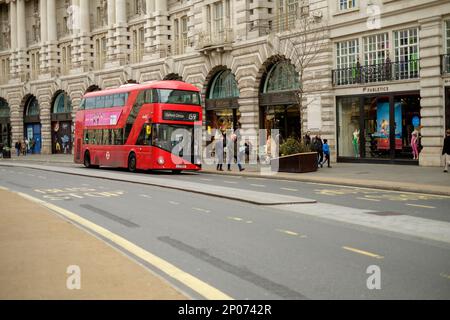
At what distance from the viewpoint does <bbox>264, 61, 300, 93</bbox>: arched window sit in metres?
37.5

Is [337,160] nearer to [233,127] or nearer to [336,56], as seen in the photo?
[336,56]

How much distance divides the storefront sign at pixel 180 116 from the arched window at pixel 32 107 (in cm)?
4113

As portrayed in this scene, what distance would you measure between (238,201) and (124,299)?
10.8 m

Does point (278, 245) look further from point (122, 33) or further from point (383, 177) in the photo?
point (122, 33)

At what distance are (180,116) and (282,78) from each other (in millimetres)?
9768

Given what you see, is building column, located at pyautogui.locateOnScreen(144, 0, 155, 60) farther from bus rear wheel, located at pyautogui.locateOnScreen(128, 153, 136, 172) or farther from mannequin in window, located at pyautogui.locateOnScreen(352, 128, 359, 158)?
mannequin in window, located at pyautogui.locateOnScreen(352, 128, 359, 158)

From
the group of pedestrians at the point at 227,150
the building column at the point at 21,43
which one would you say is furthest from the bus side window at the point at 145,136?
the building column at the point at 21,43

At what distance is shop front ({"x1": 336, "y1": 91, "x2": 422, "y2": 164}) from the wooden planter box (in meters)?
5.12

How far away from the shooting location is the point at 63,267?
326 inches

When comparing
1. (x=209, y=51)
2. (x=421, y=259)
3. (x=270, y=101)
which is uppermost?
(x=209, y=51)

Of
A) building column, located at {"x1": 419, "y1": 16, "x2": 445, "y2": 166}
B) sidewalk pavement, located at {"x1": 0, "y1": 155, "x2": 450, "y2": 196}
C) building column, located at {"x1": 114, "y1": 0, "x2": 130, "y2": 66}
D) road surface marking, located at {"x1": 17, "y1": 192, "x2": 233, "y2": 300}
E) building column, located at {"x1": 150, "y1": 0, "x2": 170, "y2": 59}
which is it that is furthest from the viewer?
building column, located at {"x1": 114, "y1": 0, "x2": 130, "y2": 66}

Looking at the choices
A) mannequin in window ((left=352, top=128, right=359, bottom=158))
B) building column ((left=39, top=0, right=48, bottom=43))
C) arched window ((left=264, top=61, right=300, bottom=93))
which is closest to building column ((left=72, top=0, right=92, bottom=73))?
building column ((left=39, top=0, right=48, bottom=43))

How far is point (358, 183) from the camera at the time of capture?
73.4 ft
